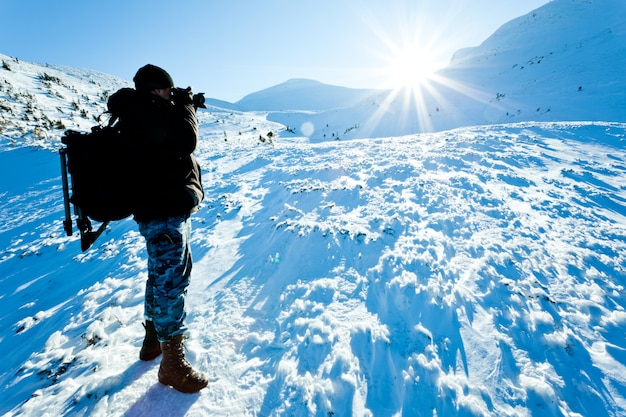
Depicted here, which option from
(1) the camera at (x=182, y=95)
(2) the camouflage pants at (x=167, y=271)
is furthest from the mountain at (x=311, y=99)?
(2) the camouflage pants at (x=167, y=271)

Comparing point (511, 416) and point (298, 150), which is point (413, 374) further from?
point (298, 150)

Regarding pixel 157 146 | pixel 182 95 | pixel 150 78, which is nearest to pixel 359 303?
pixel 157 146

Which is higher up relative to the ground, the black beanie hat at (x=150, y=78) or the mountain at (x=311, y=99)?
the mountain at (x=311, y=99)

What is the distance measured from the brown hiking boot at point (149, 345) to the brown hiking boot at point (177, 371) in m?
0.42

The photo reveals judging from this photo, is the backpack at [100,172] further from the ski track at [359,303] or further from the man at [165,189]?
the ski track at [359,303]

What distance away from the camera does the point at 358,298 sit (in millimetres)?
3977

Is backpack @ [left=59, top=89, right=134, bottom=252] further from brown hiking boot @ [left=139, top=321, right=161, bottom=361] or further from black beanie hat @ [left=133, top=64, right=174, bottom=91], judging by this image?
brown hiking boot @ [left=139, top=321, right=161, bottom=361]

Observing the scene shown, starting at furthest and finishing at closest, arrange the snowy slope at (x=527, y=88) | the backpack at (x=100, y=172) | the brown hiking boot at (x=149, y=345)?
the snowy slope at (x=527, y=88), the brown hiking boot at (x=149, y=345), the backpack at (x=100, y=172)

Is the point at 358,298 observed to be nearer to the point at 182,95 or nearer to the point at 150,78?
the point at 182,95

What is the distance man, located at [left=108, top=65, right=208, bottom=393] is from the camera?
2.30 metres

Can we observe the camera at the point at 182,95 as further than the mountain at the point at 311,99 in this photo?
No

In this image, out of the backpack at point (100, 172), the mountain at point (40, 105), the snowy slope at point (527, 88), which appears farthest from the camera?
the snowy slope at point (527, 88)

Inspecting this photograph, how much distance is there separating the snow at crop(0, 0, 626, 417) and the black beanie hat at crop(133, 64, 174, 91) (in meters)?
2.76

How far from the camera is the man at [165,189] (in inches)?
90.4
